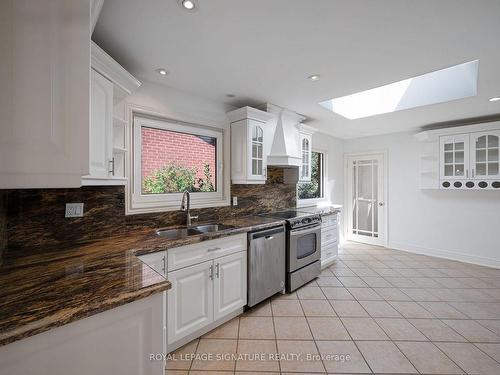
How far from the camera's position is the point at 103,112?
160 cm

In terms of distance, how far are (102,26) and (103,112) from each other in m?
0.56

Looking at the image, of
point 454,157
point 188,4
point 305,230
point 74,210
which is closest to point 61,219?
point 74,210

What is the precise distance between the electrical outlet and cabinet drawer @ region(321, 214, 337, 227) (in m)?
2.99

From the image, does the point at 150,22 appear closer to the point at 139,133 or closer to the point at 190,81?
the point at 190,81

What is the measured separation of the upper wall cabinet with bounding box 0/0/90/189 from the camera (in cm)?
84

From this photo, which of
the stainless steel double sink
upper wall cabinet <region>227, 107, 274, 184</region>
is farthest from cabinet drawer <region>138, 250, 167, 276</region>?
upper wall cabinet <region>227, 107, 274, 184</region>

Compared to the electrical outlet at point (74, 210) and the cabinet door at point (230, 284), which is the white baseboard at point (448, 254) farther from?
the electrical outlet at point (74, 210)

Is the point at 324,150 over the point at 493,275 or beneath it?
over

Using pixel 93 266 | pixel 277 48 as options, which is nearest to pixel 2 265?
pixel 93 266

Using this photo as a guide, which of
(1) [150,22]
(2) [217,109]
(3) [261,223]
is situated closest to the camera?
(1) [150,22]

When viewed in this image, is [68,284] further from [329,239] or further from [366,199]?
[366,199]

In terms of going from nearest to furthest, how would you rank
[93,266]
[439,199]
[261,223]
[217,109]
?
[93,266], [261,223], [217,109], [439,199]

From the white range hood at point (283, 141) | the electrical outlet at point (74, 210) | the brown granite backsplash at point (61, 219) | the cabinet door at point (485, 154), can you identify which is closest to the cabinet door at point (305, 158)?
the white range hood at point (283, 141)

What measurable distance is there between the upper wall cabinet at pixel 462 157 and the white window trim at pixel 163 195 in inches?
149
